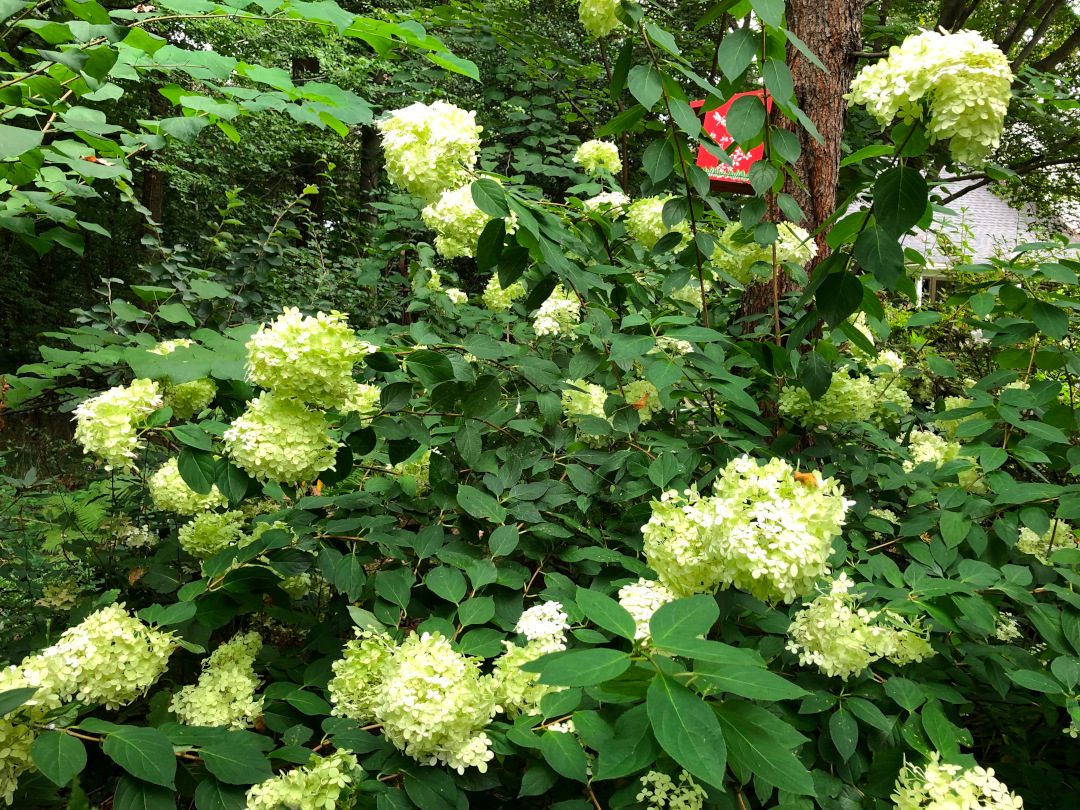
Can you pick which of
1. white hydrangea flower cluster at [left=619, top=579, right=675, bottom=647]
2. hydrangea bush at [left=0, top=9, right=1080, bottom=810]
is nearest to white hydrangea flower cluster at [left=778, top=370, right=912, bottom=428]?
hydrangea bush at [left=0, top=9, right=1080, bottom=810]

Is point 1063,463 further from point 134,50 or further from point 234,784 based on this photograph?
point 134,50

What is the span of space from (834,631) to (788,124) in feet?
7.46

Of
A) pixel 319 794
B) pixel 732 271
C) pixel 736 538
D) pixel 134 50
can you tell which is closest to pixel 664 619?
pixel 736 538

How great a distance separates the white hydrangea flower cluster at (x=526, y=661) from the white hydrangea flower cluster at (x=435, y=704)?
1.2 inches

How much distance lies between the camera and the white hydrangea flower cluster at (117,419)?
1491mm

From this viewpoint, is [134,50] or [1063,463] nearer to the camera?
[134,50]

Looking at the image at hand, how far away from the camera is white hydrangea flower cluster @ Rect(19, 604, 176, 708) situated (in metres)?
1.25

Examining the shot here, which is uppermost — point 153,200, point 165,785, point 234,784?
point 165,785

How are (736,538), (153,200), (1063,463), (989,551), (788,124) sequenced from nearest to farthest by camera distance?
(736,538), (989,551), (1063,463), (788,124), (153,200)

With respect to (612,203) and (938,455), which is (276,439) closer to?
(612,203)

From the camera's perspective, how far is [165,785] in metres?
1.09

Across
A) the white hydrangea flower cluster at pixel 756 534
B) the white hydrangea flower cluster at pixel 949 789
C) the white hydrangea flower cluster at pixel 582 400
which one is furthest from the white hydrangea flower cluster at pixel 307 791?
the white hydrangea flower cluster at pixel 582 400

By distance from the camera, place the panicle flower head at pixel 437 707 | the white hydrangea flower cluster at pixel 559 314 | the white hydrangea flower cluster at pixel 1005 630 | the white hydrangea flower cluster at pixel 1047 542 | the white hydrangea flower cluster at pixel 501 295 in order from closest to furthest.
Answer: the panicle flower head at pixel 437 707
the white hydrangea flower cluster at pixel 1005 630
the white hydrangea flower cluster at pixel 1047 542
the white hydrangea flower cluster at pixel 559 314
the white hydrangea flower cluster at pixel 501 295

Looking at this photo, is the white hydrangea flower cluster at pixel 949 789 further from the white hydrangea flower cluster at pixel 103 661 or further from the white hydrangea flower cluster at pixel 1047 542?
the white hydrangea flower cluster at pixel 103 661
